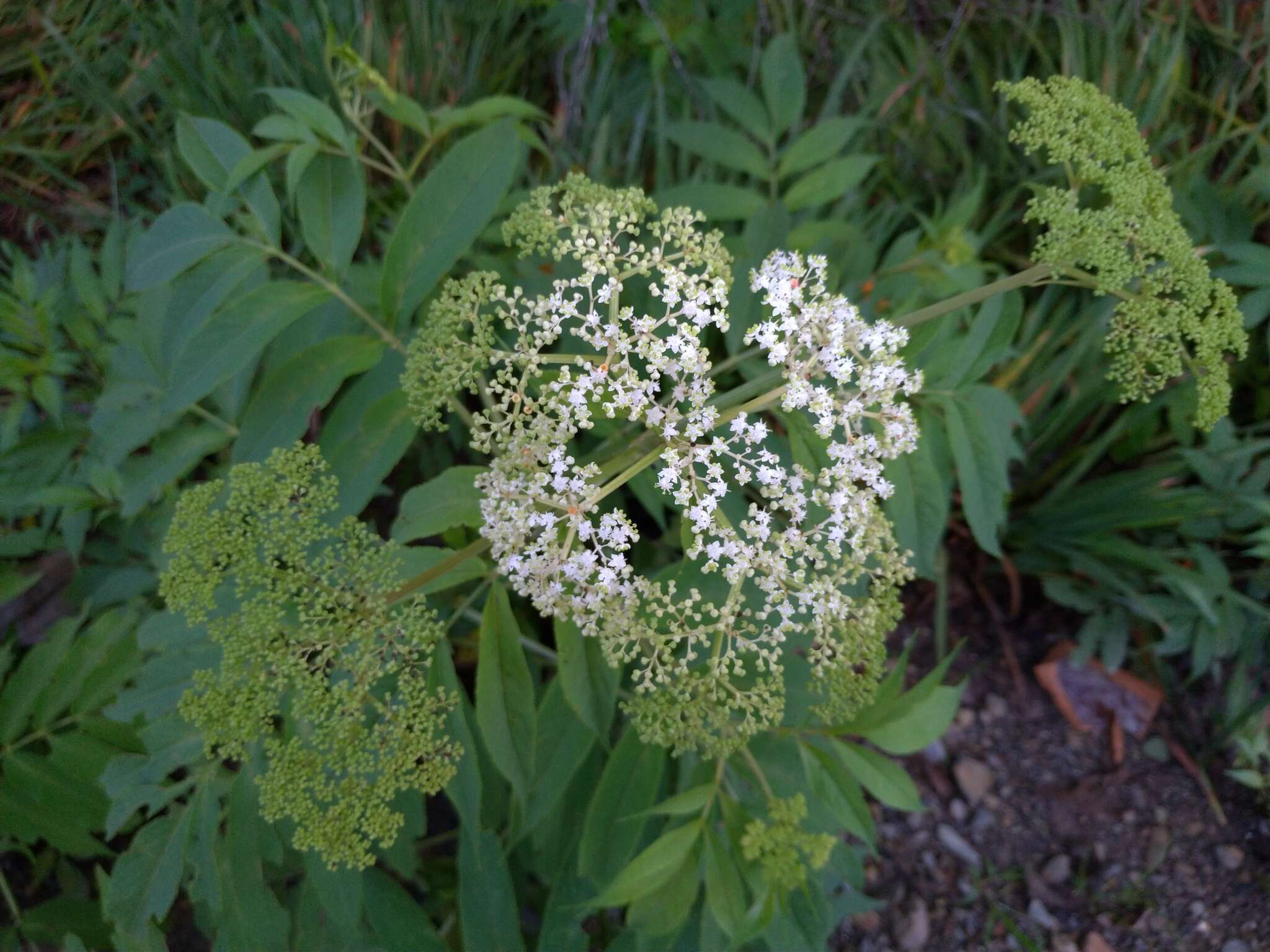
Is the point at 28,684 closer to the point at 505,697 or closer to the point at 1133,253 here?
the point at 505,697

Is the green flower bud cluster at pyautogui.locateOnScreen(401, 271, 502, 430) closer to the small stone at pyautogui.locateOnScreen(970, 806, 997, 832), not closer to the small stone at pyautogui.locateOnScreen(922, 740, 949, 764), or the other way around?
the small stone at pyautogui.locateOnScreen(922, 740, 949, 764)

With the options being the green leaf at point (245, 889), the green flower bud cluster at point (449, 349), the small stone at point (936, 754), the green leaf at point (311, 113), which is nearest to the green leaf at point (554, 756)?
the green leaf at point (245, 889)

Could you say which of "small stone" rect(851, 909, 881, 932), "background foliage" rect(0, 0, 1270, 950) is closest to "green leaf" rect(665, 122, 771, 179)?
"background foliage" rect(0, 0, 1270, 950)

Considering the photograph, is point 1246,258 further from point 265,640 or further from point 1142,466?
point 265,640

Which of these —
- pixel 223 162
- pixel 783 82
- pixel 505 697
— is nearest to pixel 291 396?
pixel 223 162

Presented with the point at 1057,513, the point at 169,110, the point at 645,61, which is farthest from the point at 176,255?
the point at 1057,513

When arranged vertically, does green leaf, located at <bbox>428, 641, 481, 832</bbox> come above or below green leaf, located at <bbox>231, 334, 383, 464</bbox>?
below

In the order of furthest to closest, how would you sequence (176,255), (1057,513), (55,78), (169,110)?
1. (55,78)
2. (169,110)
3. (1057,513)
4. (176,255)
